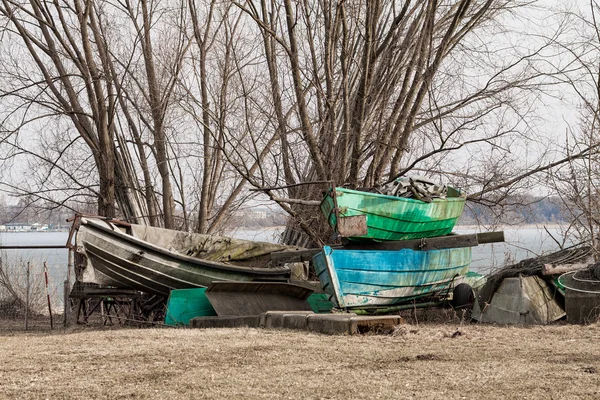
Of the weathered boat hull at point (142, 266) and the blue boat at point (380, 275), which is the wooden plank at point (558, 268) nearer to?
the blue boat at point (380, 275)

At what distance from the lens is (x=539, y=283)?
12.0m

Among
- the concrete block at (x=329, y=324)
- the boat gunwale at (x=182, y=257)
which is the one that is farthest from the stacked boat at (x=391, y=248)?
the concrete block at (x=329, y=324)

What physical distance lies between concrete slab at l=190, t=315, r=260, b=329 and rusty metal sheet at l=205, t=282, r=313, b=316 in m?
0.63

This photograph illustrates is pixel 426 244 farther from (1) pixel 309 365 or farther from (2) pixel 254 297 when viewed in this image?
(1) pixel 309 365

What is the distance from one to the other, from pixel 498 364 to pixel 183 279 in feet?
27.0

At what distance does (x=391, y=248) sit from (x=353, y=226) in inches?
48.4

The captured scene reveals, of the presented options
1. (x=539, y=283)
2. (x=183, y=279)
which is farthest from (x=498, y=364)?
(x=183, y=279)

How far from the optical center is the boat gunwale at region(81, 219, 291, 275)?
1361 centimetres

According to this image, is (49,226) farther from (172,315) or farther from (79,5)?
(172,315)

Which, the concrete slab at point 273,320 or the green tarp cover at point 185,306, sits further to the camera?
the green tarp cover at point 185,306

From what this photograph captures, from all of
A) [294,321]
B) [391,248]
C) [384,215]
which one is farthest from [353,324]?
[391,248]

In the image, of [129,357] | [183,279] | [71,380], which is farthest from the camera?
[183,279]

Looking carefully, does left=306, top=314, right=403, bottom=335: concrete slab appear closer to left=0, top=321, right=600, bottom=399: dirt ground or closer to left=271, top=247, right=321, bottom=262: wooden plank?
left=0, top=321, right=600, bottom=399: dirt ground

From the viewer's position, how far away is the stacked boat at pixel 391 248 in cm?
1285
